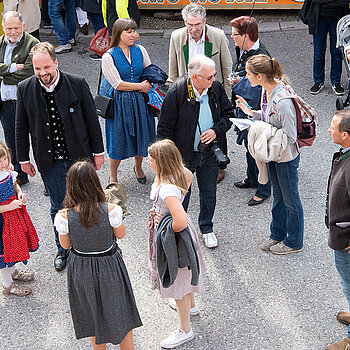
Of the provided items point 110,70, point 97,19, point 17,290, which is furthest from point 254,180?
point 97,19

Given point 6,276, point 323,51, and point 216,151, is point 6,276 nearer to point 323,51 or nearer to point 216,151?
point 216,151

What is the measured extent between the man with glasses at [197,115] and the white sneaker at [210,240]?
48 cm

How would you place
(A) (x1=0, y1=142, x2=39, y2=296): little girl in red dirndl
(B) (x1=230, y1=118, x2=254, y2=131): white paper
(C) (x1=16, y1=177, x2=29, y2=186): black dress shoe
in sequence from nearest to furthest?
1. (A) (x1=0, y1=142, x2=39, y2=296): little girl in red dirndl
2. (B) (x1=230, y1=118, x2=254, y2=131): white paper
3. (C) (x1=16, y1=177, x2=29, y2=186): black dress shoe

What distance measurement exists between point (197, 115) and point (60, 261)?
1776mm

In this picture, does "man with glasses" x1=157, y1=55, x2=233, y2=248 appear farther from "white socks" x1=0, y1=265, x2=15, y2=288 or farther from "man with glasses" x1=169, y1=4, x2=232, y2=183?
"white socks" x1=0, y1=265, x2=15, y2=288

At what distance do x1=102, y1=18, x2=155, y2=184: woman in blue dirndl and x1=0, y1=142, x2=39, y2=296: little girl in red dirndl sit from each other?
1537 millimetres

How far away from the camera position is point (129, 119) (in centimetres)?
556

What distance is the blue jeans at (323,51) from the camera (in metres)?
7.47

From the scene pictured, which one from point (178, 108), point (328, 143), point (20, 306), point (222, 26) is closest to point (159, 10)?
point (222, 26)

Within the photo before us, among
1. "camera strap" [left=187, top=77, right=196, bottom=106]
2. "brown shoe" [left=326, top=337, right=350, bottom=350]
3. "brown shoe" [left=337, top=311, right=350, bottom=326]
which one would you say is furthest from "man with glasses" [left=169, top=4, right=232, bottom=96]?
"brown shoe" [left=326, top=337, right=350, bottom=350]

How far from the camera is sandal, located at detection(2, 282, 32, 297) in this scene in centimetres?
451

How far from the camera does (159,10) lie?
10.5 meters

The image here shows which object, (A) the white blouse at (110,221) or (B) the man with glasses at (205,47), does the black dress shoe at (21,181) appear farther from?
(A) the white blouse at (110,221)

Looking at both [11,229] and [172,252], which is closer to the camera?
[172,252]
